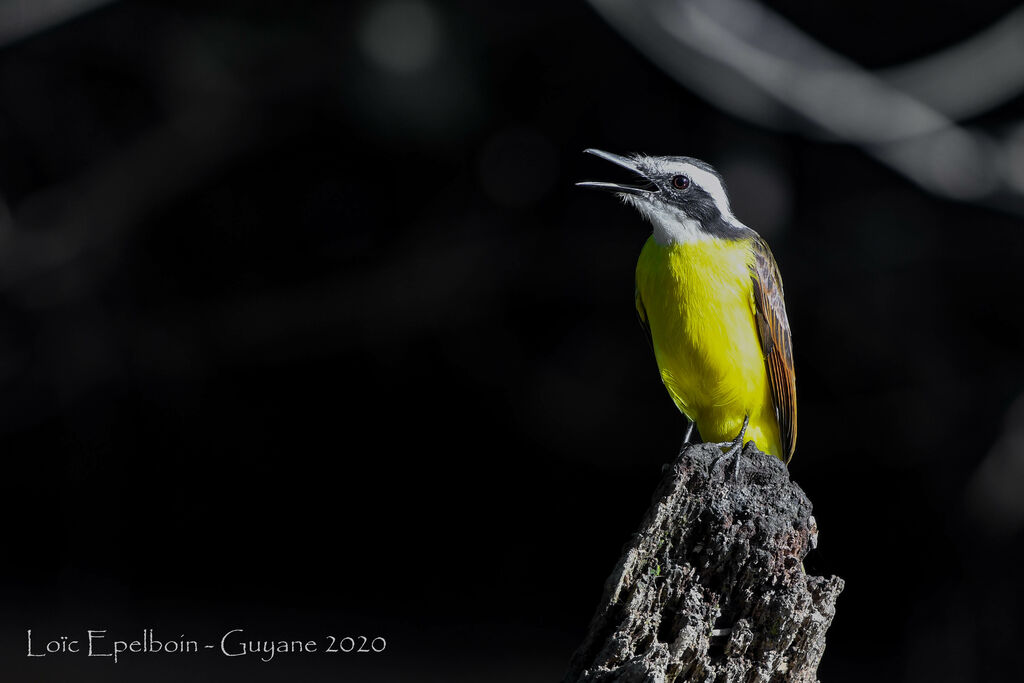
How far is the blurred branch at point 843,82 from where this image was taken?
5.31 m

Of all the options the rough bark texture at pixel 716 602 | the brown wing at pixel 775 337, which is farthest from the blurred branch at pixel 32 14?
the rough bark texture at pixel 716 602

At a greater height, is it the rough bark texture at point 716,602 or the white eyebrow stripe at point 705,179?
the white eyebrow stripe at point 705,179

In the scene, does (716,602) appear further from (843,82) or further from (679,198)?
(843,82)

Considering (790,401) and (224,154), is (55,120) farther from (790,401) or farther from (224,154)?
(790,401)

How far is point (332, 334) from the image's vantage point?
24.1ft

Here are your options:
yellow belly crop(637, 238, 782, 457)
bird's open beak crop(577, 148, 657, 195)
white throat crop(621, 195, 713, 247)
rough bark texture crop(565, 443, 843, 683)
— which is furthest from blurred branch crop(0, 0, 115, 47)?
rough bark texture crop(565, 443, 843, 683)

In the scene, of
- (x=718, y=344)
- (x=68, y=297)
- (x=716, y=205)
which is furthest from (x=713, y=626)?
(x=68, y=297)

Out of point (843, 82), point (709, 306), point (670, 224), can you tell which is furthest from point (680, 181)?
A: point (843, 82)

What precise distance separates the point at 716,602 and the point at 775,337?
1.64 metres

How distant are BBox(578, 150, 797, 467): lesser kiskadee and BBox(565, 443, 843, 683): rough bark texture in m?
1.30

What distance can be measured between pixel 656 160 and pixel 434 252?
3244mm

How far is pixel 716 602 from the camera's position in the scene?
2.24 m

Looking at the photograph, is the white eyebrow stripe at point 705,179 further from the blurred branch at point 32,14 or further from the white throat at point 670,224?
the blurred branch at point 32,14

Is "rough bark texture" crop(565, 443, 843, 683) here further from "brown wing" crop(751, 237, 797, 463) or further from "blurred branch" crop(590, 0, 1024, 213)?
"blurred branch" crop(590, 0, 1024, 213)
